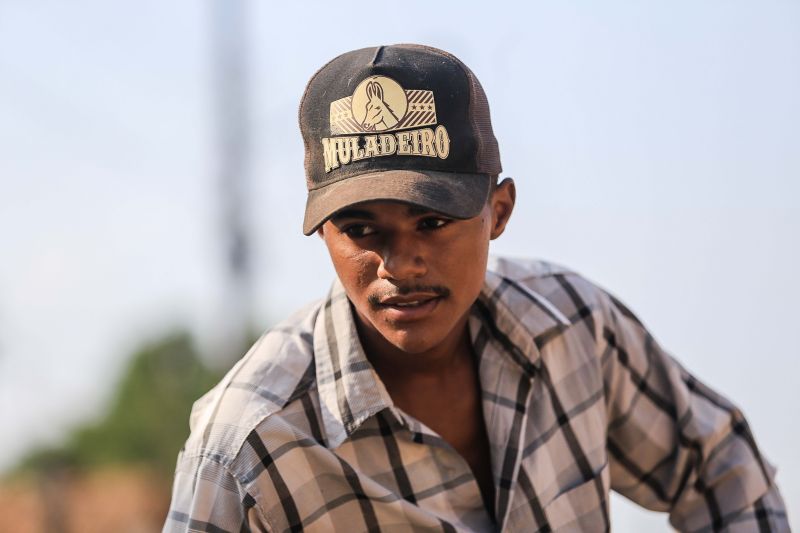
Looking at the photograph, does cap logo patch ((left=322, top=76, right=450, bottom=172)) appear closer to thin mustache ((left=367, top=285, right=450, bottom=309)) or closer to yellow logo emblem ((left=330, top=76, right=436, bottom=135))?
yellow logo emblem ((left=330, top=76, right=436, bottom=135))

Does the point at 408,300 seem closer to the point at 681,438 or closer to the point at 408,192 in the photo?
the point at 408,192

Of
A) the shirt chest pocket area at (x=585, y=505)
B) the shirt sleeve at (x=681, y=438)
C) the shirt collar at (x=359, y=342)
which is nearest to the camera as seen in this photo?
the shirt collar at (x=359, y=342)

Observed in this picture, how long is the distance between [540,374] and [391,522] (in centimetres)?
62

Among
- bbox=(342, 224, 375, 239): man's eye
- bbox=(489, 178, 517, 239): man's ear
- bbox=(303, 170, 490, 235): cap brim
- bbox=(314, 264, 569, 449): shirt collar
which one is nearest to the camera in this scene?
bbox=(303, 170, 490, 235): cap brim

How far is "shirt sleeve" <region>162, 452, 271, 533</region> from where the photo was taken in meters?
2.75

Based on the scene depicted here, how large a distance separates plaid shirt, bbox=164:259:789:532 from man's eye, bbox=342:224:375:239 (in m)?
0.31

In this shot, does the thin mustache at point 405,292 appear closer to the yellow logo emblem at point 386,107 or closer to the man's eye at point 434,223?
the man's eye at point 434,223

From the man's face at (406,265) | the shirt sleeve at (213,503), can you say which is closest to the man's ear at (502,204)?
the man's face at (406,265)

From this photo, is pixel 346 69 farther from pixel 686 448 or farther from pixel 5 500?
pixel 5 500

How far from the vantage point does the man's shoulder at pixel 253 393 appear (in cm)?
280

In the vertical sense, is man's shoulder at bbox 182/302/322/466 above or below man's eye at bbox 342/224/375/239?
below

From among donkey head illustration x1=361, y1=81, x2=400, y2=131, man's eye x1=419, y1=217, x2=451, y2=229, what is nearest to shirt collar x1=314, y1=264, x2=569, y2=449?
man's eye x1=419, y1=217, x2=451, y2=229

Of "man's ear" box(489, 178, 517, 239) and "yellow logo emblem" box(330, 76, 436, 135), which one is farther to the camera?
"man's ear" box(489, 178, 517, 239)

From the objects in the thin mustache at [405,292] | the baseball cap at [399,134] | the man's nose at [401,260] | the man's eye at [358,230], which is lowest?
the thin mustache at [405,292]
